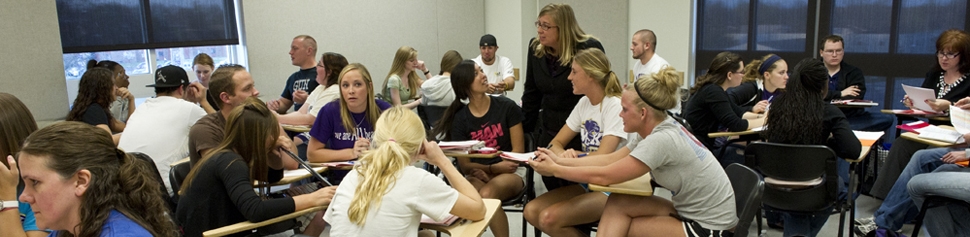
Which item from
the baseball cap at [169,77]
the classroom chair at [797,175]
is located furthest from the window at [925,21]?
the baseball cap at [169,77]

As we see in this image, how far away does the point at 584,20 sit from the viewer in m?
7.46

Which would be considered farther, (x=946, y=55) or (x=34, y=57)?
(x=34, y=57)

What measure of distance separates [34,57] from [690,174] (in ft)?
15.3

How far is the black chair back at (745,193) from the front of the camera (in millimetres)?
2512

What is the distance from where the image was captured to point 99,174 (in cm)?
170

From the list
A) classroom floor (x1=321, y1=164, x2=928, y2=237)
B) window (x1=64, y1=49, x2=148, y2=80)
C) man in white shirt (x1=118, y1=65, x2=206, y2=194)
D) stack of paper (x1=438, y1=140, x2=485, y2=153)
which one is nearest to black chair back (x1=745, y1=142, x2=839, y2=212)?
classroom floor (x1=321, y1=164, x2=928, y2=237)

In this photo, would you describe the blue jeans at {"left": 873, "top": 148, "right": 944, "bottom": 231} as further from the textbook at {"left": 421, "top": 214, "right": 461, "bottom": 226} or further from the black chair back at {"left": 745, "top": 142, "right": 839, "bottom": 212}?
the textbook at {"left": 421, "top": 214, "right": 461, "bottom": 226}

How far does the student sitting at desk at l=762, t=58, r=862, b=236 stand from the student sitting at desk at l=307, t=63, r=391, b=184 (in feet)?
6.84

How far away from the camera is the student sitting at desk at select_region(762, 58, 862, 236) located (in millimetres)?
3361

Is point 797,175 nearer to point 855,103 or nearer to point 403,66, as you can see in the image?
point 855,103

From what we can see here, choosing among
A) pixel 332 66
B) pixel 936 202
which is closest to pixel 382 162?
pixel 332 66

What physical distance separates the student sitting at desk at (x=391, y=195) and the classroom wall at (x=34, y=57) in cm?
370

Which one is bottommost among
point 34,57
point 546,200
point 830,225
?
point 830,225

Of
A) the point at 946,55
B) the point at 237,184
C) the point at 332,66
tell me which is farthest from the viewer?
→ the point at 946,55
